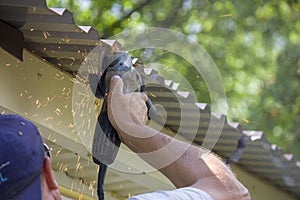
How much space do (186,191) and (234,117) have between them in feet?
51.0

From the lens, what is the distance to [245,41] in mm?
18547

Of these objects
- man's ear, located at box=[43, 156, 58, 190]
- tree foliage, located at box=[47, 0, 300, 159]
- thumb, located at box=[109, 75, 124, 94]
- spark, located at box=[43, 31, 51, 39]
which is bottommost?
tree foliage, located at box=[47, 0, 300, 159]

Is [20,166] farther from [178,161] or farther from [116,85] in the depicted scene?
[116,85]

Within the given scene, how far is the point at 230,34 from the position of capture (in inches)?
719

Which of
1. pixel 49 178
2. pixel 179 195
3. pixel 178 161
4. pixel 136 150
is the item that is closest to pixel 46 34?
pixel 136 150

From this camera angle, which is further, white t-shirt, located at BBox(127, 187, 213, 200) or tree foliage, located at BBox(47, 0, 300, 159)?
tree foliage, located at BBox(47, 0, 300, 159)

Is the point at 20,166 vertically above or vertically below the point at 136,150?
above

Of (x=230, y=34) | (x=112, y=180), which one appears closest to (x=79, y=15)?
(x=230, y=34)

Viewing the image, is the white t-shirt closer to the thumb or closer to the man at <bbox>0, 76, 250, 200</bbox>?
the man at <bbox>0, 76, 250, 200</bbox>

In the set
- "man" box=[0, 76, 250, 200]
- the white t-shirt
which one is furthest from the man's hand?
the white t-shirt

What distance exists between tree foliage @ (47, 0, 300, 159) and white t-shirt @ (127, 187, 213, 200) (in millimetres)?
13095

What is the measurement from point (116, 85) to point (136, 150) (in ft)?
1.17

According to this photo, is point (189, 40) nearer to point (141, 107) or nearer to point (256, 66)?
point (256, 66)

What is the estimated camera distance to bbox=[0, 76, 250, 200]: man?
2.30m
